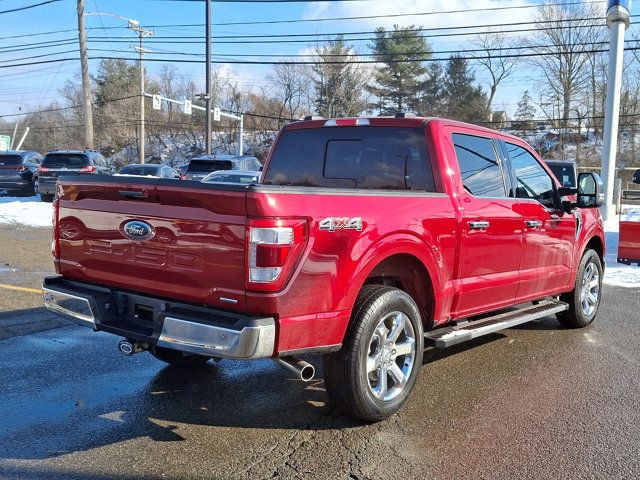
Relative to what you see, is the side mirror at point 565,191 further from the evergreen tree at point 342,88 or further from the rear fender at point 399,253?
the evergreen tree at point 342,88

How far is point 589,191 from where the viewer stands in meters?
6.13

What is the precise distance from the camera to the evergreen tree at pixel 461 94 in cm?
5453

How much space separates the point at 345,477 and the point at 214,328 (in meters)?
1.06

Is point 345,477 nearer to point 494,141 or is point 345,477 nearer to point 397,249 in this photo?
point 397,249

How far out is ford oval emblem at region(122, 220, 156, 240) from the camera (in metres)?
3.55

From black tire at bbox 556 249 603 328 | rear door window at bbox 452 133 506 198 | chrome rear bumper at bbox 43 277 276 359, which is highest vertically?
rear door window at bbox 452 133 506 198

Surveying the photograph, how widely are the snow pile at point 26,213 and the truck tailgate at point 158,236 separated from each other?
1309 centimetres

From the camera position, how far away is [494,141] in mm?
5191

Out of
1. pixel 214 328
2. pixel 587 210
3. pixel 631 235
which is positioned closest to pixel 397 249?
pixel 214 328

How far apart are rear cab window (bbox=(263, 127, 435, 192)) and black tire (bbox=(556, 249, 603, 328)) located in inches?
112

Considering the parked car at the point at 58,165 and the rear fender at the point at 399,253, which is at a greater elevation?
the parked car at the point at 58,165

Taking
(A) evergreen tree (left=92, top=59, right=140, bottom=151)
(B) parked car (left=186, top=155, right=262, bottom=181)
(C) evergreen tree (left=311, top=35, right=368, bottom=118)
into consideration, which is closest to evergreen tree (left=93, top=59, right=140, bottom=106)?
(A) evergreen tree (left=92, top=59, right=140, bottom=151)

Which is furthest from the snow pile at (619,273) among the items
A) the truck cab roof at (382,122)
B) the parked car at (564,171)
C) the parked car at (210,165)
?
the parked car at (210,165)

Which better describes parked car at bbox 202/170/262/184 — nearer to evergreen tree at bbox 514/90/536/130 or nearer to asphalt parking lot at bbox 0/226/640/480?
asphalt parking lot at bbox 0/226/640/480
